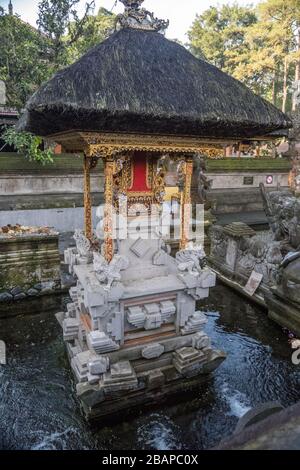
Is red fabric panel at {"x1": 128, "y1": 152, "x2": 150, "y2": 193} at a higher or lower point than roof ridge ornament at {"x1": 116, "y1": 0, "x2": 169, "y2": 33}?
lower

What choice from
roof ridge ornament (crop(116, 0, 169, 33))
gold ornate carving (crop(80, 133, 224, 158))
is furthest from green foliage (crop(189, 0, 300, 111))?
gold ornate carving (crop(80, 133, 224, 158))

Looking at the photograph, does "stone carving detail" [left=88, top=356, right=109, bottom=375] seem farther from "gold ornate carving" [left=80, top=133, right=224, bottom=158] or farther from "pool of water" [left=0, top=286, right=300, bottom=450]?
"gold ornate carving" [left=80, top=133, right=224, bottom=158]

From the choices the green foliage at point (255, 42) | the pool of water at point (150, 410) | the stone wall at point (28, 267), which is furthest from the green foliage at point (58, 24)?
the green foliage at point (255, 42)

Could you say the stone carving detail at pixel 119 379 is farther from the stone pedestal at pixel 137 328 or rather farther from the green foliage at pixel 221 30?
the green foliage at pixel 221 30

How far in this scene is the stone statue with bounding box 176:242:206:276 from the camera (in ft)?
19.2

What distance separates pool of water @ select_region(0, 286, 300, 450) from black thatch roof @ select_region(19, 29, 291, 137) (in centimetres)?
427

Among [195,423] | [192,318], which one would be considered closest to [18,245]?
[192,318]

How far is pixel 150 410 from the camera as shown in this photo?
5297mm

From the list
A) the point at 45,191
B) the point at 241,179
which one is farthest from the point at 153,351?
the point at 241,179

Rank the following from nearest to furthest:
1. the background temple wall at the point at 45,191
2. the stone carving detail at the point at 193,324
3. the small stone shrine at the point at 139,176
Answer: the small stone shrine at the point at 139,176, the stone carving detail at the point at 193,324, the background temple wall at the point at 45,191

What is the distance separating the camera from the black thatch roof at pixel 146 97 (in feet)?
14.3

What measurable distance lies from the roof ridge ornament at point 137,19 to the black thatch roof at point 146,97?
0.12m

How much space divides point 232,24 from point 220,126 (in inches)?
1467
